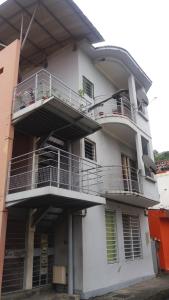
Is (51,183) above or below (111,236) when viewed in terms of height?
above

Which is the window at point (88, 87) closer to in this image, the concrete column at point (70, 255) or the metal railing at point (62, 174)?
A: the metal railing at point (62, 174)

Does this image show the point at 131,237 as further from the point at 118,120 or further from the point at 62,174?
the point at 118,120

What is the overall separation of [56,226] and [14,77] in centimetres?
580

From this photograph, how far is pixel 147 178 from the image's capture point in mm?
13953

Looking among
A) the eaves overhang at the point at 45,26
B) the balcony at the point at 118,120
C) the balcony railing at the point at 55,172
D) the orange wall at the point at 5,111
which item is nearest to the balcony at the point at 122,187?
the balcony railing at the point at 55,172

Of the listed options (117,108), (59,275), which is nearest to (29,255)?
(59,275)

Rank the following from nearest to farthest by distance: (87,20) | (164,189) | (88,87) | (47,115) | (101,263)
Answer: (47,115) → (101,263) → (87,20) → (88,87) → (164,189)

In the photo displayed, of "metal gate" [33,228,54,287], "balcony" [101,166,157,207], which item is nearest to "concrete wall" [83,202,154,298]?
"balcony" [101,166,157,207]

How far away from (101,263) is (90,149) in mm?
4644

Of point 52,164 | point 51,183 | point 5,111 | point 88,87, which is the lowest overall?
point 51,183

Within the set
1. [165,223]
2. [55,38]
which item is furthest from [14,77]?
[165,223]

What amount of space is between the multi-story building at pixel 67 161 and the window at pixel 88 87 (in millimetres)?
55

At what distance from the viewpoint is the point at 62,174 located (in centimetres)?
1059

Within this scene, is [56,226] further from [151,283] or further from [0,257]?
[151,283]
